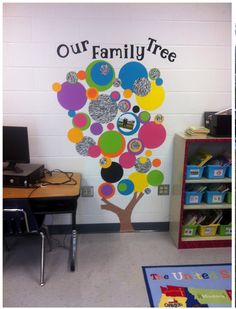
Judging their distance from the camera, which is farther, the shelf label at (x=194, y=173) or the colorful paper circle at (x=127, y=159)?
Result: the colorful paper circle at (x=127, y=159)

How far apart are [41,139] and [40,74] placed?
63cm

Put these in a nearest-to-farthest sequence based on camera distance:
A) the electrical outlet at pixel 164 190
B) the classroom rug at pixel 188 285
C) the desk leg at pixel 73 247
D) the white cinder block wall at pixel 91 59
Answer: the classroom rug at pixel 188 285, the desk leg at pixel 73 247, the white cinder block wall at pixel 91 59, the electrical outlet at pixel 164 190

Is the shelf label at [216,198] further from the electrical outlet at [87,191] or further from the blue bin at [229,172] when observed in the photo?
the electrical outlet at [87,191]

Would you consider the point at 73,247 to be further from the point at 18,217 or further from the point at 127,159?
the point at 127,159

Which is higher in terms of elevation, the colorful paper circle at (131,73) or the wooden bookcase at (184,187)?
the colorful paper circle at (131,73)

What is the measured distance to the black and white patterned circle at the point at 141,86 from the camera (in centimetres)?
269

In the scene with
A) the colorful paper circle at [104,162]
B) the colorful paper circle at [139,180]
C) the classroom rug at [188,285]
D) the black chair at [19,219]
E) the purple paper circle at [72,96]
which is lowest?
the classroom rug at [188,285]

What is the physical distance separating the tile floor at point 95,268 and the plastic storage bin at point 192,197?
18.6 inches

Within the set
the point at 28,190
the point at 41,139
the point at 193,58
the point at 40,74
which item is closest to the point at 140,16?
the point at 193,58

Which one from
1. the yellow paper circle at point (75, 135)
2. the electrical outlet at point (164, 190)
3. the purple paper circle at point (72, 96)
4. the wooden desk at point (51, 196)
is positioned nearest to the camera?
the wooden desk at point (51, 196)

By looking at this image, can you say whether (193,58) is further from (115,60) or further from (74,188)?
(74,188)

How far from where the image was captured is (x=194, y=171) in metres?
2.62

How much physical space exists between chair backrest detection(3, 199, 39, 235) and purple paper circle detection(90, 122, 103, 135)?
1025mm

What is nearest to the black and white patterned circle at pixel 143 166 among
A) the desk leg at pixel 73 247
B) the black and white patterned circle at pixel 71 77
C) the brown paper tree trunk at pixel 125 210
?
the brown paper tree trunk at pixel 125 210
